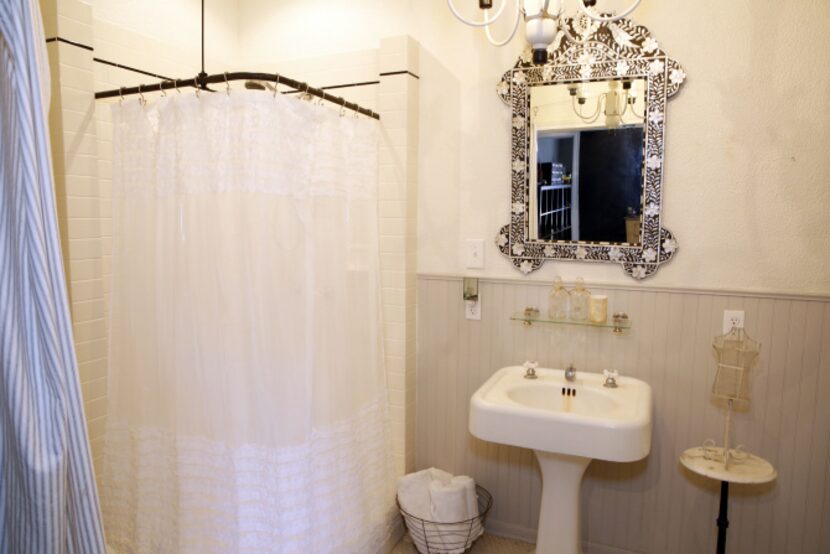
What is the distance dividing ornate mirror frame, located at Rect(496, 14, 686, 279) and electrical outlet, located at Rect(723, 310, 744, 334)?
0.31 m

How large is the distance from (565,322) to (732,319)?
2.01 ft

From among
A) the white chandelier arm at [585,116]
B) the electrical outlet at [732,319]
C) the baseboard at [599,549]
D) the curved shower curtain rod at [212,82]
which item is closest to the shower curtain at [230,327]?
the curved shower curtain rod at [212,82]

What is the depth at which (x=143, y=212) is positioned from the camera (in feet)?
6.18

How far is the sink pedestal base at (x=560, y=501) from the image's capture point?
6.96ft

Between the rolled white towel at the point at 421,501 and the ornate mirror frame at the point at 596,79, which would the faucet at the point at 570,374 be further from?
the rolled white towel at the point at 421,501

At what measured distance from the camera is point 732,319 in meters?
2.16

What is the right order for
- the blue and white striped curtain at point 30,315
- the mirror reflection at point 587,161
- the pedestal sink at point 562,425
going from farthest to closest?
the mirror reflection at point 587,161
the pedestal sink at point 562,425
the blue and white striped curtain at point 30,315

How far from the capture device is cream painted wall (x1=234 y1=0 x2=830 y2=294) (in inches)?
79.6

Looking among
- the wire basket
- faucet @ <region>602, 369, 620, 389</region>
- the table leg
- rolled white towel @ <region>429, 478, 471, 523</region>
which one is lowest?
the wire basket

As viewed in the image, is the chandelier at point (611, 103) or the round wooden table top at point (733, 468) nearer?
the round wooden table top at point (733, 468)

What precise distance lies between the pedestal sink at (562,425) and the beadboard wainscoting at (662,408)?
155 millimetres

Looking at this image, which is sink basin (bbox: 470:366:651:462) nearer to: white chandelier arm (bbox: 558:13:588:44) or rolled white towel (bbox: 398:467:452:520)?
rolled white towel (bbox: 398:467:452:520)

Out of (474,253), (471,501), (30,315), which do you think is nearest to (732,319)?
(474,253)

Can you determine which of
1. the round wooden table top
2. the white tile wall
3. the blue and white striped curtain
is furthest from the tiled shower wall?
the blue and white striped curtain
